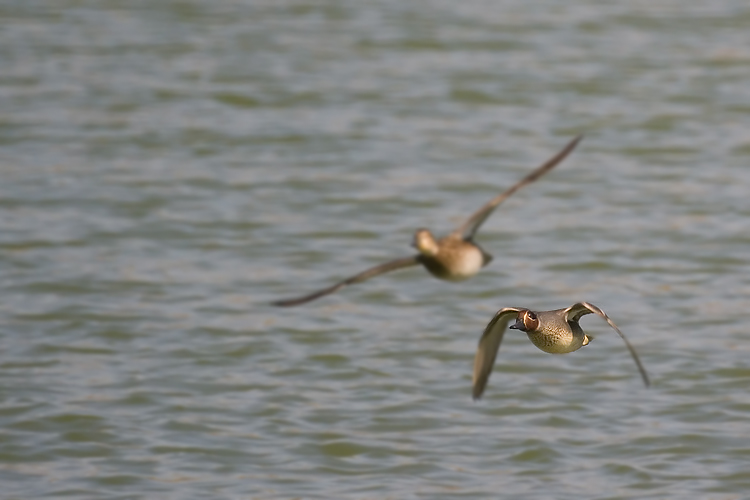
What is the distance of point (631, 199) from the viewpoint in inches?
534

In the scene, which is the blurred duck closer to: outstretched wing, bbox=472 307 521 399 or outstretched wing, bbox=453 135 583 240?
outstretched wing, bbox=453 135 583 240

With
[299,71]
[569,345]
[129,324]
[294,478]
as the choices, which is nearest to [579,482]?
[294,478]

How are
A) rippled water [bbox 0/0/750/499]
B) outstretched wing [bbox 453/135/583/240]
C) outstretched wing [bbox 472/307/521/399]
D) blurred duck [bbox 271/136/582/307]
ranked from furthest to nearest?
rippled water [bbox 0/0/750/499]
blurred duck [bbox 271/136/582/307]
outstretched wing [bbox 453/135/583/240]
outstretched wing [bbox 472/307/521/399]

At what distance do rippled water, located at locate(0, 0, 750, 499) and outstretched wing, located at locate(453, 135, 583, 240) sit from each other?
115 cm

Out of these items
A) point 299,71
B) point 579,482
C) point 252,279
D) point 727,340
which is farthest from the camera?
point 299,71

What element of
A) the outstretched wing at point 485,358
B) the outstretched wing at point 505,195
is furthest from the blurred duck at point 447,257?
the outstretched wing at point 485,358

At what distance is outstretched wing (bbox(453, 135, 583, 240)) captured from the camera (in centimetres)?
790

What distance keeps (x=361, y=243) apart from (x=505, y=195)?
15.3ft

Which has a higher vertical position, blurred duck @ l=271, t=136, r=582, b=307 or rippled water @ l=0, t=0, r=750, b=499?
blurred duck @ l=271, t=136, r=582, b=307

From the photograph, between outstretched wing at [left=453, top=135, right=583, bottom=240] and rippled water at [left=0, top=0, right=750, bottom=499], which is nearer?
outstretched wing at [left=453, top=135, right=583, bottom=240]

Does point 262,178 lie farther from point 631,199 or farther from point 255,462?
point 255,462

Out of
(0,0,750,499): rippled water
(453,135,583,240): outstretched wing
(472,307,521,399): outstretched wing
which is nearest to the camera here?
(472,307,521,399): outstretched wing

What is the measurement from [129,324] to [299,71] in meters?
7.61

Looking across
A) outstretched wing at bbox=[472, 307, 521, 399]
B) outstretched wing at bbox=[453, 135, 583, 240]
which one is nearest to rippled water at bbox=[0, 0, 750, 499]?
outstretched wing at bbox=[472, 307, 521, 399]
